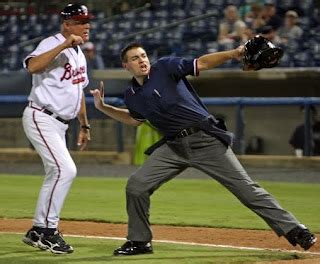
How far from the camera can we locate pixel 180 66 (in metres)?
6.73

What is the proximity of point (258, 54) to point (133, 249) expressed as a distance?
→ 1690mm

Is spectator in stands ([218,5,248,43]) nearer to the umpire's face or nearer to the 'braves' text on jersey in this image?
the 'braves' text on jersey

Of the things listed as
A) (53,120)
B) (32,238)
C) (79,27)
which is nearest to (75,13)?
(79,27)

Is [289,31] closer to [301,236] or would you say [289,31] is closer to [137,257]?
→ [301,236]

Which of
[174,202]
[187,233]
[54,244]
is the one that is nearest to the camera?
[54,244]

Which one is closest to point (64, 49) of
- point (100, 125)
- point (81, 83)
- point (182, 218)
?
point (81, 83)

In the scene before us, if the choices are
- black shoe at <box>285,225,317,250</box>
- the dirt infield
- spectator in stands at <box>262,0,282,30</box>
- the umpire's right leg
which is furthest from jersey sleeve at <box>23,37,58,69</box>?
spectator in stands at <box>262,0,282,30</box>

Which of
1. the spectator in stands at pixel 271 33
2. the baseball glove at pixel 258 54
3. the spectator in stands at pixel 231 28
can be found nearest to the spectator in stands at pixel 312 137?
the spectator in stands at pixel 271 33

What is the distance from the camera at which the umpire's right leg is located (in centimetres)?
690

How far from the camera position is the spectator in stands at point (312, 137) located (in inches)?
611

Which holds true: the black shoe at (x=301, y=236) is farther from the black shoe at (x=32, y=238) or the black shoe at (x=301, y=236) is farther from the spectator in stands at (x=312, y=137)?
the spectator in stands at (x=312, y=137)

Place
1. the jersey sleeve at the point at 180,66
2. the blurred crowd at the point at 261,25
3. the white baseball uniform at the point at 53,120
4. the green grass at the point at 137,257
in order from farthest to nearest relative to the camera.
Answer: the blurred crowd at the point at 261,25, the white baseball uniform at the point at 53,120, the green grass at the point at 137,257, the jersey sleeve at the point at 180,66

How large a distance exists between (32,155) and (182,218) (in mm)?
8014

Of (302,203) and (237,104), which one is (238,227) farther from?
(237,104)
